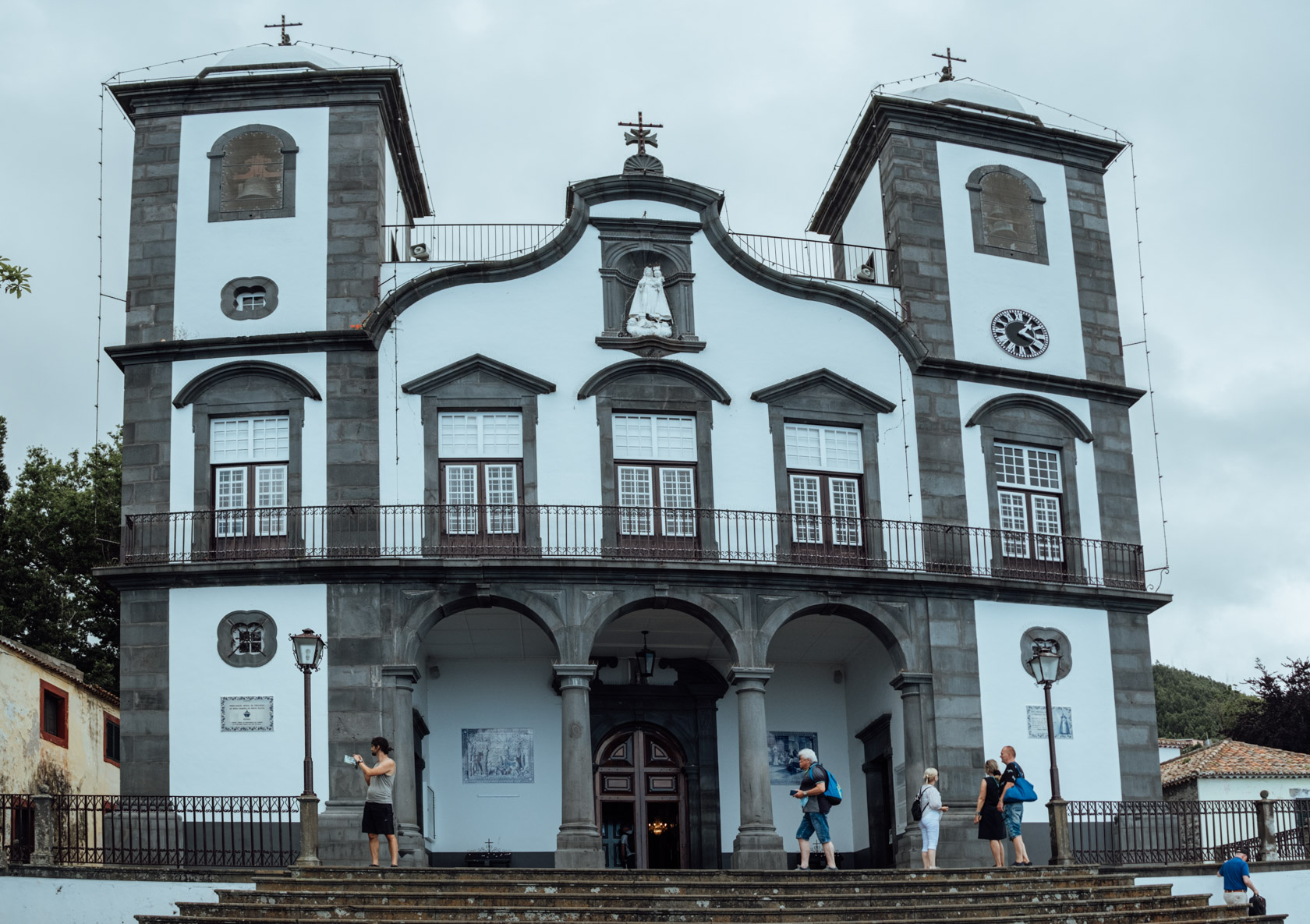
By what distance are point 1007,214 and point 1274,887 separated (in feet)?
35.8

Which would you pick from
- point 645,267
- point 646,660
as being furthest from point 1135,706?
point 645,267

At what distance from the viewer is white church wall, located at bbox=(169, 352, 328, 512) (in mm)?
24547

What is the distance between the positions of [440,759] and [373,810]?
6.46 m

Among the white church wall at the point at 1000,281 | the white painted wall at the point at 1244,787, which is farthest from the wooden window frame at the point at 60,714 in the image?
the white painted wall at the point at 1244,787

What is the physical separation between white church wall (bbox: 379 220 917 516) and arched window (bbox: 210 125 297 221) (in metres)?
2.76

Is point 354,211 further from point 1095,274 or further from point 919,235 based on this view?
Answer: point 1095,274

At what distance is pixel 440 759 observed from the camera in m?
26.1

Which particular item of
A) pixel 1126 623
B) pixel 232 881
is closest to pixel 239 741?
pixel 232 881

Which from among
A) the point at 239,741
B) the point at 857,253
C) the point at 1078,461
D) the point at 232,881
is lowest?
the point at 232,881

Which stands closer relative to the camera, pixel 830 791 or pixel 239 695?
pixel 830 791

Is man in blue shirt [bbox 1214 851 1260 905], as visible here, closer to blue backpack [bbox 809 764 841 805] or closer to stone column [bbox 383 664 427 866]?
blue backpack [bbox 809 764 841 805]

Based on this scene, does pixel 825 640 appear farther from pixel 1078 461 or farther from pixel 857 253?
pixel 857 253

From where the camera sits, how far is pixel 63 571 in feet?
122

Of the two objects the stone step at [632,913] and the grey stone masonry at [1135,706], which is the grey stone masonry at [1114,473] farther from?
the stone step at [632,913]
